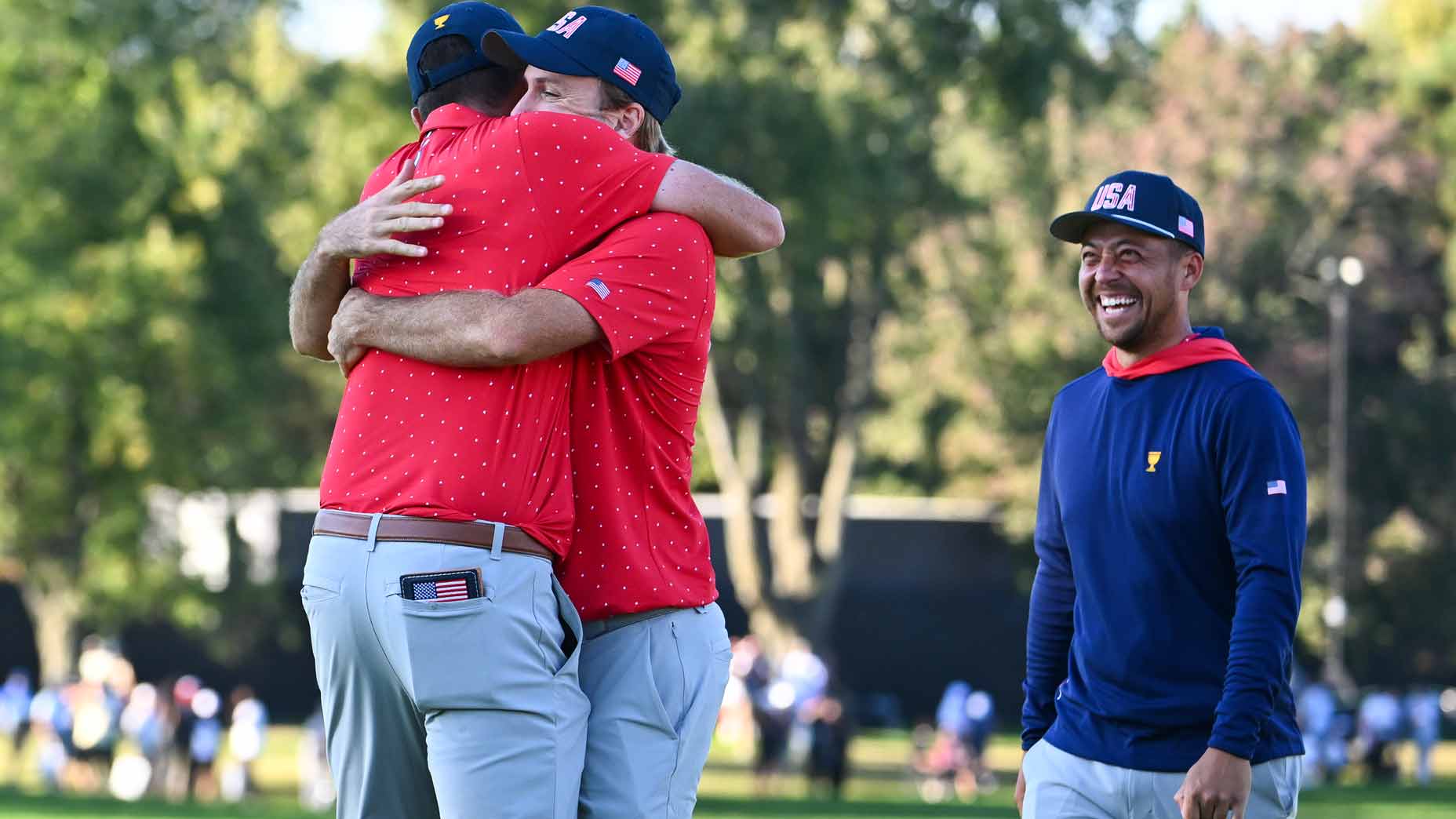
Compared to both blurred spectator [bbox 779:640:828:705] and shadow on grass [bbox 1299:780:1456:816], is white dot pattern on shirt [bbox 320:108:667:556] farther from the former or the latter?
blurred spectator [bbox 779:640:828:705]

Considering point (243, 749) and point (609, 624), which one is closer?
point (609, 624)

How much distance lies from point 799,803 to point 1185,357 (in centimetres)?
1713

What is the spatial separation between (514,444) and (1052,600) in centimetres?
A: 202

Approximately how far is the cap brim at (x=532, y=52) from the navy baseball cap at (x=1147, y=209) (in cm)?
158

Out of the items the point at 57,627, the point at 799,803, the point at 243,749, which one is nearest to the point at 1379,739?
the point at 799,803

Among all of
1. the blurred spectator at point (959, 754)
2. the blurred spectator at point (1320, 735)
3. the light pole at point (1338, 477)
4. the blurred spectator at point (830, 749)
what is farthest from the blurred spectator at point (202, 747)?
the light pole at point (1338, 477)

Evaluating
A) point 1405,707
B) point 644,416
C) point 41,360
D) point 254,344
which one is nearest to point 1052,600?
point 644,416

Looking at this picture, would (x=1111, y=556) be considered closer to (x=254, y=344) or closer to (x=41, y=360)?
(x=41, y=360)

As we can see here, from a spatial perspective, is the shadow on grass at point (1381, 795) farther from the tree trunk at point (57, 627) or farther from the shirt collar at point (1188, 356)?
the tree trunk at point (57, 627)

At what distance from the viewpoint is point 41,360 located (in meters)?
31.6

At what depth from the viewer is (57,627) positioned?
1357 inches

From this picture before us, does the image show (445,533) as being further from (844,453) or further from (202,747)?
(844,453)

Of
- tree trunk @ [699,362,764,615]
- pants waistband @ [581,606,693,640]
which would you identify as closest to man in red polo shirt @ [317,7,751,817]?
pants waistband @ [581,606,693,640]

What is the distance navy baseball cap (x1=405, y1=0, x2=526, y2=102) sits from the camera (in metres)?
4.16
